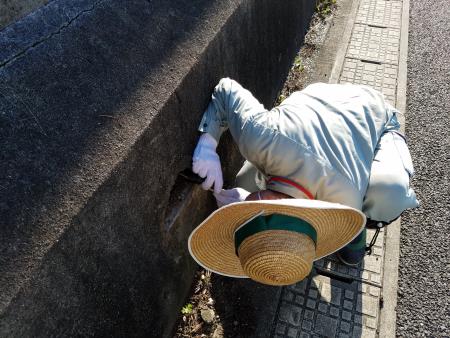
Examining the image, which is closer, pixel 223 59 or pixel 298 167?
pixel 298 167

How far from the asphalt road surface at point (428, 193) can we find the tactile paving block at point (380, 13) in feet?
0.94

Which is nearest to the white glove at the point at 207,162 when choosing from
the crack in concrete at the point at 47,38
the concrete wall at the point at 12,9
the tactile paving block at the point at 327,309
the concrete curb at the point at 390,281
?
the crack in concrete at the point at 47,38

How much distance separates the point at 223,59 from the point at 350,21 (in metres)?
4.01

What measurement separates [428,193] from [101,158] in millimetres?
3256

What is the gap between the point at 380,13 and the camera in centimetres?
630

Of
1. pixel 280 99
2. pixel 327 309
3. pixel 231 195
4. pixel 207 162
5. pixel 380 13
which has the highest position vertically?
pixel 207 162

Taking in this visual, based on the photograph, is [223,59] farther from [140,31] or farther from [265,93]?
[265,93]

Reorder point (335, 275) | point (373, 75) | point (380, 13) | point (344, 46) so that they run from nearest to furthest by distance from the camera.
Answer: point (335, 275)
point (373, 75)
point (344, 46)
point (380, 13)

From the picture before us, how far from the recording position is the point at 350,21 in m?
6.11

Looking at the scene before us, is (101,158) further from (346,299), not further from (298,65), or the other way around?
(298,65)

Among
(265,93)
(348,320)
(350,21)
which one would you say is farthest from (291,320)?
(350,21)

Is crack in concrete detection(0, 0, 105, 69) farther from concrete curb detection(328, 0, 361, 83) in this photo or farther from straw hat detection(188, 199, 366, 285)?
concrete curb detection(328, 0, 361, 83)

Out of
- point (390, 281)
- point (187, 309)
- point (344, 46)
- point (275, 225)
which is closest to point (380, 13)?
point (344, 46)

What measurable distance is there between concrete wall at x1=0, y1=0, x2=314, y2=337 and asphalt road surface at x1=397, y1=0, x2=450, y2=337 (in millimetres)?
1791
